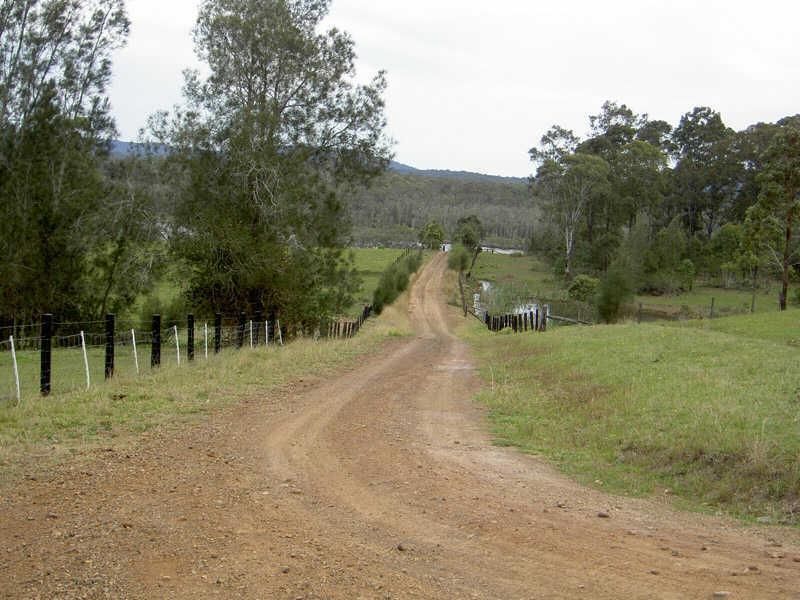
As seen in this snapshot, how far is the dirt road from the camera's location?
4770 mm

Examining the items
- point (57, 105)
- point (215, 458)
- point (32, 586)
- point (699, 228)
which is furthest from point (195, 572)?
point (699, 228)

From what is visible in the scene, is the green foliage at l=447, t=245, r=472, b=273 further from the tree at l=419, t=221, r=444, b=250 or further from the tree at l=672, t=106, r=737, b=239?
the tree at l=419, t=221, r=444, b=250

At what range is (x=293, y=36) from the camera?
3077 centimetres

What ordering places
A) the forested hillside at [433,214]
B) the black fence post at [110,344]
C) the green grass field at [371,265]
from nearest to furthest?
the black fence post at [110,344], the green grass field at [371,265], the forested hillside at [433,214]

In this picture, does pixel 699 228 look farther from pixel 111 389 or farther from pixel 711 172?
pixel 111 389

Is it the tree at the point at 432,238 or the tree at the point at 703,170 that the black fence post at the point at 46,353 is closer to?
the tree at the point at 703,170

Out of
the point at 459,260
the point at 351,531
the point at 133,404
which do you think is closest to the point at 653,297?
the point at 459,260

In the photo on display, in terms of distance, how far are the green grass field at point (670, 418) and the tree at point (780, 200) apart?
28893 mm

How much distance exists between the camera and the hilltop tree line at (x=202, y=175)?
87.4 feet

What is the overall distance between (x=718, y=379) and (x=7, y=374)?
1516 centimetres

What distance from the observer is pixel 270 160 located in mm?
26906

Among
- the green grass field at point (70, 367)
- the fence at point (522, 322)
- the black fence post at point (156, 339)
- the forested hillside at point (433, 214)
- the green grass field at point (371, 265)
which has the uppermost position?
the forested hillside at point (433, 214)

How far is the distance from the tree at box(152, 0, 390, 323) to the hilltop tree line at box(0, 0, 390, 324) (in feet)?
0.19

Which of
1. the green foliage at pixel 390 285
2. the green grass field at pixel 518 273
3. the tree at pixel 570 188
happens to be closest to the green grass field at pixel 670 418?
the green foliage at pixel 390 285
